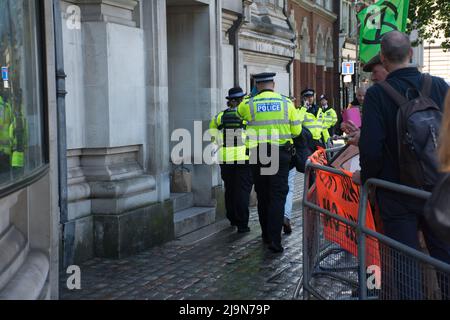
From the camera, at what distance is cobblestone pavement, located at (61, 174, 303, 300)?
646cm

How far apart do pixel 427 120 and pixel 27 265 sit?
8.39 feet

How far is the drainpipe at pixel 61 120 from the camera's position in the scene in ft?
23.2

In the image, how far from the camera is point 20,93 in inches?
179

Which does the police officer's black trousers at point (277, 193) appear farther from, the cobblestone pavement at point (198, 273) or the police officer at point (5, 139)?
the police officer at point (5, 139)

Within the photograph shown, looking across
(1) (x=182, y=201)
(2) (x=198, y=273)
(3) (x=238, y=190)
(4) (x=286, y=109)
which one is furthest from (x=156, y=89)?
(2) (x=198, y=273)

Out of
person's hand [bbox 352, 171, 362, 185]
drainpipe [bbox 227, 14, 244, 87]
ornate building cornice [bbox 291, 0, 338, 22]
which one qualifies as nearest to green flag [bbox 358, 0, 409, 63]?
person's hand [bbox 352, 171, 362, 185]

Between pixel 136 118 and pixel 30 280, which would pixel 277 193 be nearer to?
pixel 136 118

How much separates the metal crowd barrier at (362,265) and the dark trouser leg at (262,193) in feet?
8.13

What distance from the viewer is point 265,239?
8.82 meters

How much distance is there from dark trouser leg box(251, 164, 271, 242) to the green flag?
1841 mm

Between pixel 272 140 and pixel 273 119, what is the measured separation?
24cm

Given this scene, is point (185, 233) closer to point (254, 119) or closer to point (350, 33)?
point (254, 119)

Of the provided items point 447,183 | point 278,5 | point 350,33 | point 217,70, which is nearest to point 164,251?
point 217,70

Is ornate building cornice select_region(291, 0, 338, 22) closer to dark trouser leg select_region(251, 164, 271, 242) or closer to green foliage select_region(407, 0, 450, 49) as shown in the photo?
green foliage select_region(407, 0, 450, 49)
